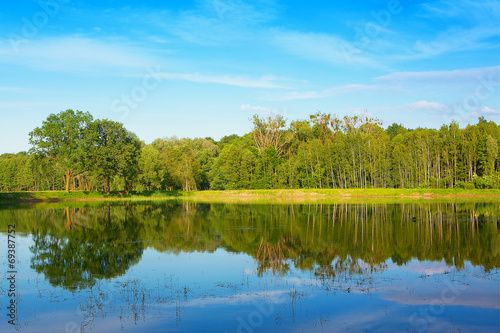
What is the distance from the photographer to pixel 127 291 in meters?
14.6

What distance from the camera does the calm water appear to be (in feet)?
37.9

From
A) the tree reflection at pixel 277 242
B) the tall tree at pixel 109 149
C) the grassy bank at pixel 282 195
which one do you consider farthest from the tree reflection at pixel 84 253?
the tall tree at pixel 109 149

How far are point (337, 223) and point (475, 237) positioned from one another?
10.8m

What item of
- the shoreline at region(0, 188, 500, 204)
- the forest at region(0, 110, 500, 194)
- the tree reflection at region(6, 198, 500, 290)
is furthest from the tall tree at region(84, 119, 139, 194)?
the tree reflection at region(6, 198, 500, 290)

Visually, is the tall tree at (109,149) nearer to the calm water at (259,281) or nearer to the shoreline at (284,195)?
the shoreline at (284,195)

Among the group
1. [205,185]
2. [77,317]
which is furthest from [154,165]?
[77,317]

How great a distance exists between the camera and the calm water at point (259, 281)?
11555mm

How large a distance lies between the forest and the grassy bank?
11.3 ft

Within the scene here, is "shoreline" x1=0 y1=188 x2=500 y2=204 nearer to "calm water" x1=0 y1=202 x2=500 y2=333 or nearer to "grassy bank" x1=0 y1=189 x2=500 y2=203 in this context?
"grassy bank" x1=0 y1=189 x2=500 y2=203

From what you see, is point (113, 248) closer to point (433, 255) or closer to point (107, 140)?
point (433, 255)

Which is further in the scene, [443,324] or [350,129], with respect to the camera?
[350,129]

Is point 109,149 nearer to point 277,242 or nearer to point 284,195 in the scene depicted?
point 284,195

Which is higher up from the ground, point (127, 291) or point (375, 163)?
point (375, 163)

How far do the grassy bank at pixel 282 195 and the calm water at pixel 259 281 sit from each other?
144ft
